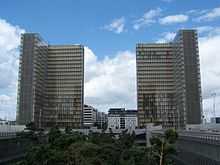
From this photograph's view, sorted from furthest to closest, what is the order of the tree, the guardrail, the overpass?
1. the overpass
2. the guardrail
3. the tree

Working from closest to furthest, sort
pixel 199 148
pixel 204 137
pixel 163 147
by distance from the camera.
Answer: pixel 163 147 < pixel 204 137 < pixel 199 148

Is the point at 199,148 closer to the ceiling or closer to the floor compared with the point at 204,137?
closer to the floor

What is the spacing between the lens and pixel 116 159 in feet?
209

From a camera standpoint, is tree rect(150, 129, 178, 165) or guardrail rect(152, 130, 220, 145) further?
guardrail rect(152, 130, 220, 145)

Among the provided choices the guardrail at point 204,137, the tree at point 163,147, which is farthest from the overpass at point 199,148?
the tree at point 163,147

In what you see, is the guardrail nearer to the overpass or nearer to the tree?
the overpass

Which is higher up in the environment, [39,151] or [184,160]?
[39,151]

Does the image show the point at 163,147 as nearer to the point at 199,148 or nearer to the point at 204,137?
the point at 204,137

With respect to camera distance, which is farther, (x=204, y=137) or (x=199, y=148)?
(x=199, y=148)

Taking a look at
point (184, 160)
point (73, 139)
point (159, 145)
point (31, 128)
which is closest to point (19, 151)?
point (31, 128)

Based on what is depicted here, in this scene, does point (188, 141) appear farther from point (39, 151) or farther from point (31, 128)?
point (31, 128)

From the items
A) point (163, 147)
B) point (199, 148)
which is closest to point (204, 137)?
point (199, 148)

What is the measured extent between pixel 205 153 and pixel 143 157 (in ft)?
64.8

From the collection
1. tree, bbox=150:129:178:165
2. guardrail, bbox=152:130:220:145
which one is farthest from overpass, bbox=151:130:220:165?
→ tree, bbox=150:129:178:165
